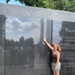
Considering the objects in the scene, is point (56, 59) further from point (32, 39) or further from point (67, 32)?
point (67, 32)

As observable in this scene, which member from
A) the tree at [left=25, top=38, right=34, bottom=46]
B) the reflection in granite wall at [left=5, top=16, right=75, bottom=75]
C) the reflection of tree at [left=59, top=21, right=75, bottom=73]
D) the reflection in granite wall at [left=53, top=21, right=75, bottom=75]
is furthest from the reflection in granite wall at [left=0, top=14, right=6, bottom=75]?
the reflection of tree at [left=59, top=21, right=75, bottom=73]

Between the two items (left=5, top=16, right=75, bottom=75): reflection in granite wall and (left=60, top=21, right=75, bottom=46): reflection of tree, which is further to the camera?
(left=60, top=21, right=75, bottom=46): reflection of tree

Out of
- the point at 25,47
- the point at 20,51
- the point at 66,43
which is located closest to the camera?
the point at 20,51

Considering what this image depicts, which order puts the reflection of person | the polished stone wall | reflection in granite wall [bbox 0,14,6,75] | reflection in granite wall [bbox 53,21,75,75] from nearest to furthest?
reflection in granite wall [bbox 0,14,6,75] < the polished stone wall < the reflection of person < reflection in granite wall [bbox 53,21,75,75]

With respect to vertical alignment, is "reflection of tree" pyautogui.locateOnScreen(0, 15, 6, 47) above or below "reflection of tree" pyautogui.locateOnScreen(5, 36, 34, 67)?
above

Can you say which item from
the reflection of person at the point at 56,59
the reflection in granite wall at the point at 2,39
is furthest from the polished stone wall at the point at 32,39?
the reflection of person at the point at 56,59

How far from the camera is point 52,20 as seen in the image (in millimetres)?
11938

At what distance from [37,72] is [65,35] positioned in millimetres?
1891

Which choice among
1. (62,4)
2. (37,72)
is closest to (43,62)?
(37,72)

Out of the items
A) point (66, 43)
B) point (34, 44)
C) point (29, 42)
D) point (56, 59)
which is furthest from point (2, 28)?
point (66, 43)

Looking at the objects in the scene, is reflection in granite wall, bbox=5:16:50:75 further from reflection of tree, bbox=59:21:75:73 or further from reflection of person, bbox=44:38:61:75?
reflection of tree, bbox=59:21:75:73

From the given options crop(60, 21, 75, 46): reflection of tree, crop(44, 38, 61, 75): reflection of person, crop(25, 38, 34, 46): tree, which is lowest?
crop(44, 38, 61, 75): reflection of person

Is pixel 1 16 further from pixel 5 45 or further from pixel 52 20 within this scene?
pixel 52 20

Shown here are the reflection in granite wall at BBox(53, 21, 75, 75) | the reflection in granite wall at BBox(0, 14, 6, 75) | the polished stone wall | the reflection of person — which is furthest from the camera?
the reflection in granite wall at BBox(53, 21, 75, 75)
